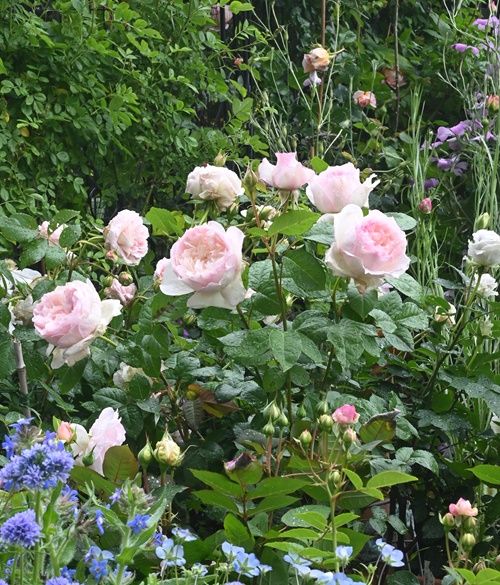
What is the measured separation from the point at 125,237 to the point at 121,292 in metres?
0.16

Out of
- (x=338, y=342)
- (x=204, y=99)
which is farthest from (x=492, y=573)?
(x=204, y=99)

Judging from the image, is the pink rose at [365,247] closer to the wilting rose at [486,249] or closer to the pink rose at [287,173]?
the pink rose at [287,173]

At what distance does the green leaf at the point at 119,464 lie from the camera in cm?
142

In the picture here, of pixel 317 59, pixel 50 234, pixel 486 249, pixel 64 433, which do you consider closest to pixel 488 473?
pixel 486 249

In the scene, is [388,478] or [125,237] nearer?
[388,478]

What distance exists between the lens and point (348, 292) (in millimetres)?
1523

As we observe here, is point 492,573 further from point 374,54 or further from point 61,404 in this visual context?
point 374,54

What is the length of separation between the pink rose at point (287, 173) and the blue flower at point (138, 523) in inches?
27.6

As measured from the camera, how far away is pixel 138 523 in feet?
3.40

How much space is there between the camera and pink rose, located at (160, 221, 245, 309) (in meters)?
1.43

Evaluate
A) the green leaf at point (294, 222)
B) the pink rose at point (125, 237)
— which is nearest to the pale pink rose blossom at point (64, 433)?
the green leaf at point (294, 222)

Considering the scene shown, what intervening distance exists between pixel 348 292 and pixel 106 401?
0.49 meters

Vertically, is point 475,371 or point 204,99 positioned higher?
point 475,371

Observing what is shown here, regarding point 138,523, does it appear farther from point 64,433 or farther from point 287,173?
point 287,173
